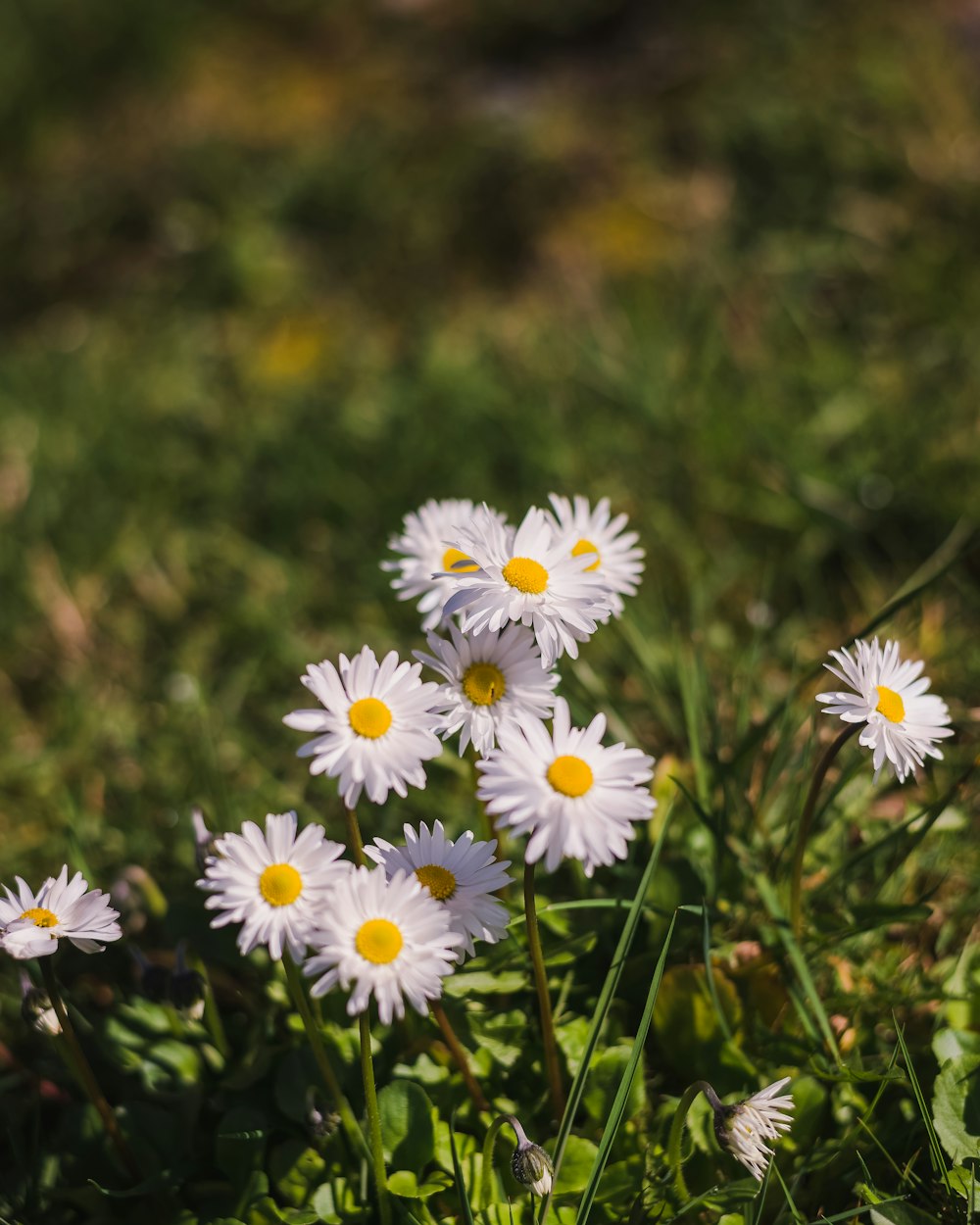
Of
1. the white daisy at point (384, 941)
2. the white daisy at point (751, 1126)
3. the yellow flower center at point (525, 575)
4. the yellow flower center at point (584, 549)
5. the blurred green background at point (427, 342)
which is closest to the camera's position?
the white daisy at point (384, 941)

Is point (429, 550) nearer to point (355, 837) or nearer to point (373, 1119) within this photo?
point (355, 837)

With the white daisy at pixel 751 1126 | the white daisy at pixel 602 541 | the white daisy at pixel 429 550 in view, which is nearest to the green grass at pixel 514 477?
the white daisy at pixel 751 1126

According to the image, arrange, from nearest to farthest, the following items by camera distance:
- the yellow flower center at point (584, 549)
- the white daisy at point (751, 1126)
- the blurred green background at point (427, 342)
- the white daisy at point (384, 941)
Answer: the white daisy at point (384, 941) < the white daisy at point (751, 1126) < the yellow flower center at point (584, 549) < the blurred green background at point (427, 342)

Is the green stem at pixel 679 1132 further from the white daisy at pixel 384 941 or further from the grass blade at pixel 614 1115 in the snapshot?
the white daisy at pixel 384 941

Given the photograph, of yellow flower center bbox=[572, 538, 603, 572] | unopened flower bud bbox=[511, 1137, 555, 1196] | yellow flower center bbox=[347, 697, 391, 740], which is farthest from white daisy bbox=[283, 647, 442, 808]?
unopened flower bud bbox=[511, 1137, 555, 1196]

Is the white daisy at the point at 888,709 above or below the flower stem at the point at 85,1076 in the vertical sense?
above

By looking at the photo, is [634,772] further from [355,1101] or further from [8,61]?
[8,61]

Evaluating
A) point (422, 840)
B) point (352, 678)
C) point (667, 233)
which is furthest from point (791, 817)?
point (667, 233)
